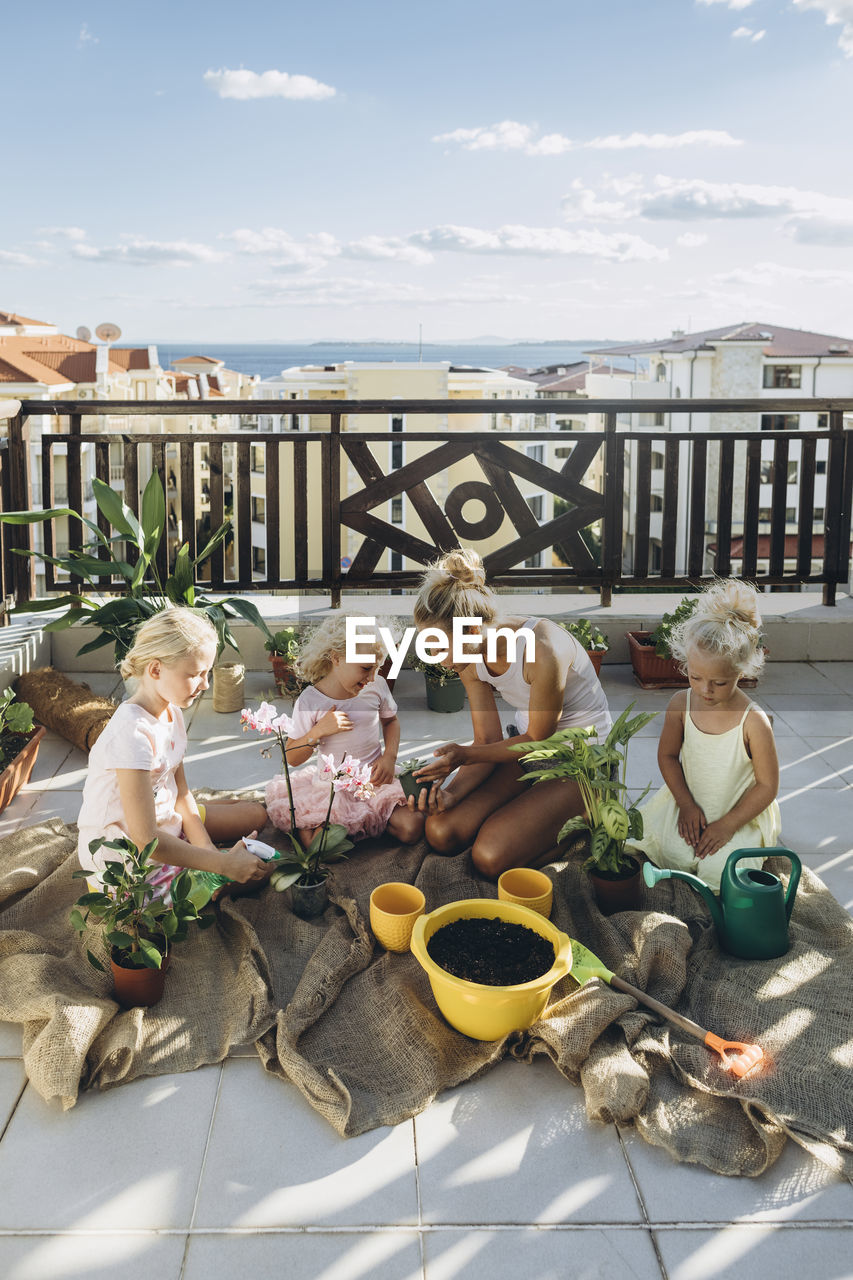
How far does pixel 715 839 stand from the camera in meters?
2.72

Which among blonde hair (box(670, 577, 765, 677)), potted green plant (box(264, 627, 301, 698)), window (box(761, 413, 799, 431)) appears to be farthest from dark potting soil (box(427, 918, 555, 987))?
window (box(761, 413, 799, 431))

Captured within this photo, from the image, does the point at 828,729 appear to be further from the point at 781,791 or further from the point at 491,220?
the point at 491,220

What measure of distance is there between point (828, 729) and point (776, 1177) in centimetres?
250

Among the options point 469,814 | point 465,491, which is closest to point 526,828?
point 469,814

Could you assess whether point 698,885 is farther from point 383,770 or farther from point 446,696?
point 446,696

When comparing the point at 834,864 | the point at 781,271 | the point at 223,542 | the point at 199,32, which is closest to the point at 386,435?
the point at 223,542

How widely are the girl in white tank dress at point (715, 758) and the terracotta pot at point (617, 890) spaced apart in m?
0.21

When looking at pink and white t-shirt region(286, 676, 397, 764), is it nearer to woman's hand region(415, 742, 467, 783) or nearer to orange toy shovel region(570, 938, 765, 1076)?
woman's hand region(415, 742, 467, 783)

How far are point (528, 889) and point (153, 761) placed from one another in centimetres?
92

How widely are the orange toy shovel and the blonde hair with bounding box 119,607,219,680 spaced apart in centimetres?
107

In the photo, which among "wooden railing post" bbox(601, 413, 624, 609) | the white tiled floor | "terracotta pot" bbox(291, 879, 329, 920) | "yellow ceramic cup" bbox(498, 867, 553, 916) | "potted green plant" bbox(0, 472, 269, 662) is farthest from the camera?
"wooden railing post" bbox(601, 413, 624, 609)

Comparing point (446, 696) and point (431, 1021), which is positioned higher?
point (446, 696)

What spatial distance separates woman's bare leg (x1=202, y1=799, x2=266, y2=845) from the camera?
2961mm

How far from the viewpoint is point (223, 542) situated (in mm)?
4676
